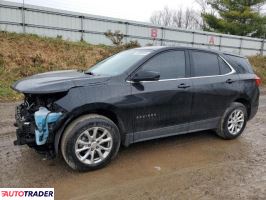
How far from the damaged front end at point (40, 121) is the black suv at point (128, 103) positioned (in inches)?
0.5

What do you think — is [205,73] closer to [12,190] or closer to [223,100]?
[223,100]

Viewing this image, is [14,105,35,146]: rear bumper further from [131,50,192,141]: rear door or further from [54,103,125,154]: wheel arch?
[131,50,192,141]: rear door

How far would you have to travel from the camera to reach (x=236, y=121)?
18.8ft

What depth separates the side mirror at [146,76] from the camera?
4316mm

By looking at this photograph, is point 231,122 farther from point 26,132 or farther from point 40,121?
point 26,132

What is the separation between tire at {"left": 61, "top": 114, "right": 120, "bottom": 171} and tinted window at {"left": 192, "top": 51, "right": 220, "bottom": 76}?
196cm

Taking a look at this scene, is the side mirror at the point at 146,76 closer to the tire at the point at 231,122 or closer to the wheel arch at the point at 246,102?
the tire at the point at 231,122

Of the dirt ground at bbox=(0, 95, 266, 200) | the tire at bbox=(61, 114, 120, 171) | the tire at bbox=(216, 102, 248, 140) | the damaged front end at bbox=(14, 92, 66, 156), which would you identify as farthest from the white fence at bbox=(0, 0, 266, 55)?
the tire at bbox=(216, 102, 248, 140)

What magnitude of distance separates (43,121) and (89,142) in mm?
692

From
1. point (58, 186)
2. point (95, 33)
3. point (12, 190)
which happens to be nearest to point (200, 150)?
point (58, 186)

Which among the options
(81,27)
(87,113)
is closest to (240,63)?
(87,113)

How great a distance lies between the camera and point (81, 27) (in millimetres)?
16094

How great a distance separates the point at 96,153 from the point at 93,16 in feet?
43.9

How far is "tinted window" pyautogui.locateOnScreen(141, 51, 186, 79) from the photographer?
4.70 m
